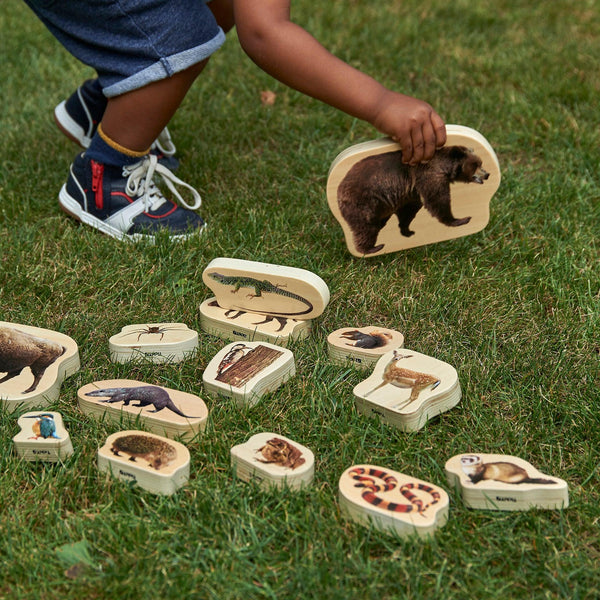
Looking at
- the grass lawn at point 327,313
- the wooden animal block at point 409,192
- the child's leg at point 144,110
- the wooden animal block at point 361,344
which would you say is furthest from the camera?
the child's leg at point 144,110

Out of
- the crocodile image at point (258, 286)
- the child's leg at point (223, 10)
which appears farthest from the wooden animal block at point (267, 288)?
the child's leg at point (223, 10)

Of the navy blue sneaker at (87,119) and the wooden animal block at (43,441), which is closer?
the wooden animal block at (43,441)

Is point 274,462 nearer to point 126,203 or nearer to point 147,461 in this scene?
point 147,461

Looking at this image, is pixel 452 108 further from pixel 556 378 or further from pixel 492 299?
pixel 556 378

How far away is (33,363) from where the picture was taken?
1.70m

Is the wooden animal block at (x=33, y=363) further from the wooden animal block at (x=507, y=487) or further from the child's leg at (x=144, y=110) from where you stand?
the wooden animal block at (x=507, y=487)

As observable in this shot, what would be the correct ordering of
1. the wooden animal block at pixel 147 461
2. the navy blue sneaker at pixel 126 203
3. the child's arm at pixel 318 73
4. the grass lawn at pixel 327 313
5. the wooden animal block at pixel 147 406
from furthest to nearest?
the navy blue sneaker at pixel 126 203 → the child's arm at pixel 318 73 → the wooden animal block at pixel 147 406 → the wooden animal block at pixel 147 461 → the grass lawn at pixel 327 313

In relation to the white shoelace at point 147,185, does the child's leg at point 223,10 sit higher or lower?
higher

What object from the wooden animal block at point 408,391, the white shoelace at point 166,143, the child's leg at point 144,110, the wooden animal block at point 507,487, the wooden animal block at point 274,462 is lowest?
the wooden animal block at point 274,462

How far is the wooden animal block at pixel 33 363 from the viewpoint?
163cm

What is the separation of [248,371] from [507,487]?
58 centimetres

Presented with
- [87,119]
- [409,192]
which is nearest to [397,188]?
[409,192]

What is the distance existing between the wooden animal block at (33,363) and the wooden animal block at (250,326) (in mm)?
326

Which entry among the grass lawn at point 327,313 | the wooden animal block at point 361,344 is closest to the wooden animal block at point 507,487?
the grass lawn at point 327,313
